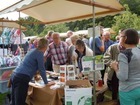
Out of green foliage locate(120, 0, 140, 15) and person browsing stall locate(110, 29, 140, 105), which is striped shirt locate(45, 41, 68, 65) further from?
green foliage locate(120, 0, 140, 15)

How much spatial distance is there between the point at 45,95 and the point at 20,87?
0.45 metres

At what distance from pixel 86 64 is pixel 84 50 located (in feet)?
2.83

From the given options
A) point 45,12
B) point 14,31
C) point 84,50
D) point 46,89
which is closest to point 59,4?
point 45,12

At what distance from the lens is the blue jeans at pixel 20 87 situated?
13.5 feet

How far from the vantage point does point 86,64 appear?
3.61m

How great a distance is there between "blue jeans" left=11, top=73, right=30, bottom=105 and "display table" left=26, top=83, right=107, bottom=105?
0.94ft

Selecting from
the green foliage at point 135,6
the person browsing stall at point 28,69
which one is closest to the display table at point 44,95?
Result: the person browsing stall at point 28,69

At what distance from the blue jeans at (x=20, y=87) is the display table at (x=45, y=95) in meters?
0.29

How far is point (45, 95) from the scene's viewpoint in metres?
4.30

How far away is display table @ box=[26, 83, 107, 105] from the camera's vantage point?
400 cm

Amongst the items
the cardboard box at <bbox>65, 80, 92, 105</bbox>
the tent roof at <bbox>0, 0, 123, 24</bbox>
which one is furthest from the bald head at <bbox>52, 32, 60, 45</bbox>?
the cardboard box at <bbox>65, 80, 92, 105</bbox>

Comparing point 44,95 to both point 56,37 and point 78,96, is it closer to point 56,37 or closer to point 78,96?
point 78,96

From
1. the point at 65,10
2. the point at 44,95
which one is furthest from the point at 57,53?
the point at 44,95

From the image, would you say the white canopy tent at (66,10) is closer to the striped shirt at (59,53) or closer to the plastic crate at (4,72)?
the striped shirt at (59,53)
